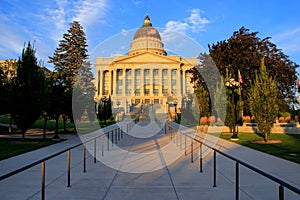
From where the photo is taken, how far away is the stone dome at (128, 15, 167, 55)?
107750mm

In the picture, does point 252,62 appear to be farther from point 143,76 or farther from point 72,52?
point 143,76

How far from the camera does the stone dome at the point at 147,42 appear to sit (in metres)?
108

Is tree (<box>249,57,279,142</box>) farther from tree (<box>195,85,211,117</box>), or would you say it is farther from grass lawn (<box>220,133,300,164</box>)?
tree (<box>195,85,211,117</box>)

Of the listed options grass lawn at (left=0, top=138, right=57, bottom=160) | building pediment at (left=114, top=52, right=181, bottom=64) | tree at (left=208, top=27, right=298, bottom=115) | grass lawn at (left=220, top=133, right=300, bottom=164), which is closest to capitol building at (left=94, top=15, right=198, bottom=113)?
building pediment at (left=114, top=52, right=181, bottom=64)

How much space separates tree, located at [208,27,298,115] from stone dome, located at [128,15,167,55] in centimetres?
7737

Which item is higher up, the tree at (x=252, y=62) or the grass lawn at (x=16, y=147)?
the tree at (x=252, y=62)

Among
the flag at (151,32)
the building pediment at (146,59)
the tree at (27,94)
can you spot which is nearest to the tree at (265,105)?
the tree at (27,94)

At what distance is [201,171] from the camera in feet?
25.9

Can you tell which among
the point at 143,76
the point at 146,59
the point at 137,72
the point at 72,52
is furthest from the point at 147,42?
the point at 72,52

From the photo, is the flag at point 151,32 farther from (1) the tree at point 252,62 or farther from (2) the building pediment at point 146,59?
(1) the tree at point 252,62

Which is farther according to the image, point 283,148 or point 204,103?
point 204,103

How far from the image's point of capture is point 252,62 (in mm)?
28344

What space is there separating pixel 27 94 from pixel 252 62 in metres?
22.8

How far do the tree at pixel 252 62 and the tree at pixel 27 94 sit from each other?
67.3 ft
